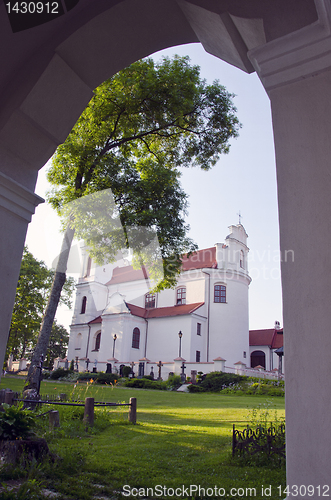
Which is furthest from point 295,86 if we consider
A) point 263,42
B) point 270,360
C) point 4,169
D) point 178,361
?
point 270,360

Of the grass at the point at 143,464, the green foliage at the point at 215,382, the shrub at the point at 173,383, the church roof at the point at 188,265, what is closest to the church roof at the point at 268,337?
the church roof at the point at 188,265

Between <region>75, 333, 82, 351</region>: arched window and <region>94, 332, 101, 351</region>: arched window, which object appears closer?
<region>94, 332, 101, 351</region>: arched window

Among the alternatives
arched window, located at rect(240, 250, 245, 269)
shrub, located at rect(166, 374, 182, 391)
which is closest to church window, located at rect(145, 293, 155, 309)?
arched window, located at rect(240, 250, 245, 269)

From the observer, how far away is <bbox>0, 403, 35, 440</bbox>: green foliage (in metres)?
4.05

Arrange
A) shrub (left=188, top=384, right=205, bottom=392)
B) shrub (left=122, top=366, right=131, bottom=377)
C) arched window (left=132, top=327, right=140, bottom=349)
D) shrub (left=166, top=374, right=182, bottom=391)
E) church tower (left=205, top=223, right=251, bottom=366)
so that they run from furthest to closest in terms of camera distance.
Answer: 1. arched window (left=132, top=327, right=140, bottom=349)
2. church tower (left=205, top=223, right=251, bottom=366)
3. shrub (left=122, top=366, right=131, bottom=377)
4. shrub (left=166, top=374, right=182, bottom=391)
5. shrub (left=188, top=384, right=205, bottom=392)

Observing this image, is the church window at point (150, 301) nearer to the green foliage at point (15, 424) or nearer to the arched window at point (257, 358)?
the arched window at point (257, 358)

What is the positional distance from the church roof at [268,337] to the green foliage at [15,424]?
3370cm

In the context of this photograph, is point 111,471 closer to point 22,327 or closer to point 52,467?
point 52,467

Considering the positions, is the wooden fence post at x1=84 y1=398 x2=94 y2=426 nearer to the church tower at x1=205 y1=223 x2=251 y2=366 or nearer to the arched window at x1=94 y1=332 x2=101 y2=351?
the church tower at x1=205 y1=223 x2=251 y2=366

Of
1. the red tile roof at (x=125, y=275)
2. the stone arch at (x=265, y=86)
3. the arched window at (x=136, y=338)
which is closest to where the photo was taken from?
the stone arch at (x=265, y=86)

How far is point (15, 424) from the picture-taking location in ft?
13.5

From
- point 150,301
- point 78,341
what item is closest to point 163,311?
point 150,301

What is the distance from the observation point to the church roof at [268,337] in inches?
1385

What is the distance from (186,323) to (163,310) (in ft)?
13.2
